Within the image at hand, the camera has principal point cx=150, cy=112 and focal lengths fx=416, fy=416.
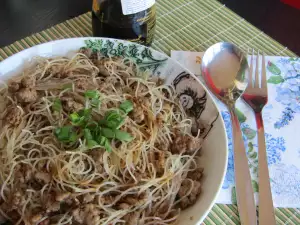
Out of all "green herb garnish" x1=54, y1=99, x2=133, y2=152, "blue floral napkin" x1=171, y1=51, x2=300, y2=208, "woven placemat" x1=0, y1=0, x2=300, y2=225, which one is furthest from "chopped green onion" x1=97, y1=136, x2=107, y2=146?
"woven placemat" x1=0, y1=0, x2=300, y2=225

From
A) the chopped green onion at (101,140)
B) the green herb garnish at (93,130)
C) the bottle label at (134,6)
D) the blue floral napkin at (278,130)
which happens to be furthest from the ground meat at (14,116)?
the blue floral napkin at (278,130)

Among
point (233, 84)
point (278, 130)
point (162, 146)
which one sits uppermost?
point (162, 146)

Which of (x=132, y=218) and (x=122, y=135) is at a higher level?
(x=122, y=135)

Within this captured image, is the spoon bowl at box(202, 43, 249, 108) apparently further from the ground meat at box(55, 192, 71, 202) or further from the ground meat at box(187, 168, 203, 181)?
the ground meat at box(55, 192, 71, 202)

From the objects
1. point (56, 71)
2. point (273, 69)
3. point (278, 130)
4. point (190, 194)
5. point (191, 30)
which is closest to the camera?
point (190, 194)

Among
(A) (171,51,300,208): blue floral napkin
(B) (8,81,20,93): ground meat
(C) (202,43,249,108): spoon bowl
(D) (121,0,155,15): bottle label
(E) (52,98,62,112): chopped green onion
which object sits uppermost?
(B) (8,81,20,93): ground meat

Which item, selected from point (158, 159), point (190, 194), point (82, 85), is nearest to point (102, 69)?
point (82, 85)

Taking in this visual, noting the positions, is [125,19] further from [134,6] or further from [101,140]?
[101,140]

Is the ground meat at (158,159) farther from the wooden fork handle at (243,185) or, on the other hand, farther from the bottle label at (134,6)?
the bottle label at (134,6)
